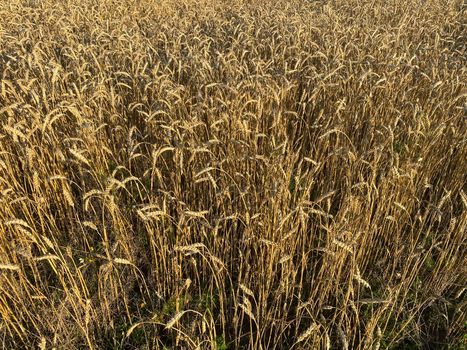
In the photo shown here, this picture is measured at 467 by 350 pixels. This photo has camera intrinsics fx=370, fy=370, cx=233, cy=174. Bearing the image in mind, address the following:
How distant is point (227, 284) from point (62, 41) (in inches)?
133

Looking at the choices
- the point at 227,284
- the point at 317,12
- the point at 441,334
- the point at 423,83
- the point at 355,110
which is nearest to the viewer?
the point at 441,334

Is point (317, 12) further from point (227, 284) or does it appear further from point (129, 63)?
point (227, 284)

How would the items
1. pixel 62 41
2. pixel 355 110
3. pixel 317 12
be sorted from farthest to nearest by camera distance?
pixel 317 12
pixel 62 41
pixel 355 110

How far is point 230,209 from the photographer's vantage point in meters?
1.99

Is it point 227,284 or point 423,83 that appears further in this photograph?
point 423,83

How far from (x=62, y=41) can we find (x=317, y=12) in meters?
3.77

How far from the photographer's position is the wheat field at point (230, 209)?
1.76 m

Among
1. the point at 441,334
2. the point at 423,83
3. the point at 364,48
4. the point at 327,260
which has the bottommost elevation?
the point at 441,334

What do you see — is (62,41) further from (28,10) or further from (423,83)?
(423,83)

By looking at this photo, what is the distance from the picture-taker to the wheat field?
1.76 m

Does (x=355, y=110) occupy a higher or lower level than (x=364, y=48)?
lower

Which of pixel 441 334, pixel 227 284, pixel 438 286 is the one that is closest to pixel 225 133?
pixel 227 284

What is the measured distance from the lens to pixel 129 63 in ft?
11.6

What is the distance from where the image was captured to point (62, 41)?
407 centimetres
